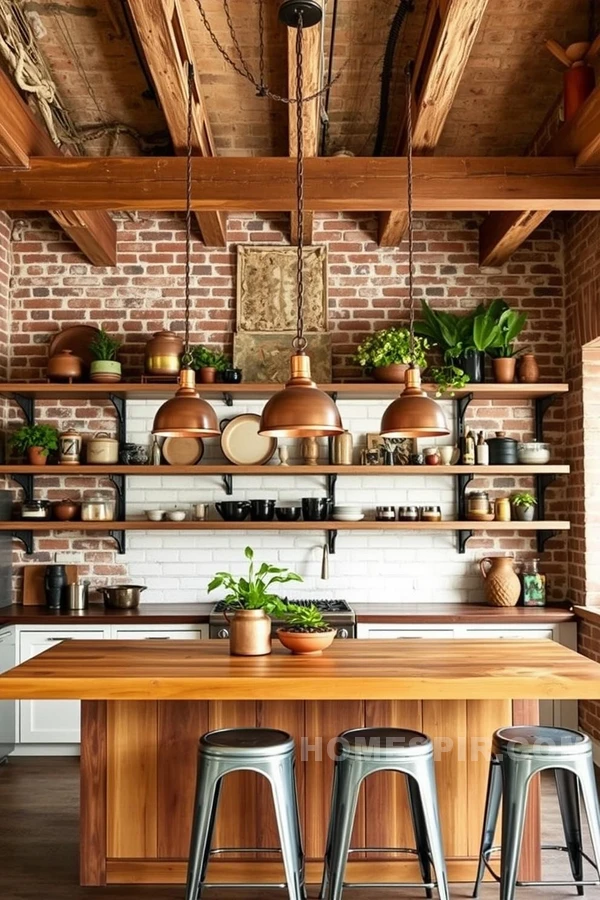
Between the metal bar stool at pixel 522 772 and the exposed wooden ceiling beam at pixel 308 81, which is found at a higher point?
the exposed wooden ceiling beam at pixel 308 81

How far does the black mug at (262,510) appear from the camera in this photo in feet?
17.9

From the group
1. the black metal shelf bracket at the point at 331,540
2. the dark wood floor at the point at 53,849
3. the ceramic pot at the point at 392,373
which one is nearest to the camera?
the dark wood floor at the point at 53,849

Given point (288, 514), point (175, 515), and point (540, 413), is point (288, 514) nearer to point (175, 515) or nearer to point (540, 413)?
point (175, 515)

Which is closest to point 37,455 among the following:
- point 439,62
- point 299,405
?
point 299,405

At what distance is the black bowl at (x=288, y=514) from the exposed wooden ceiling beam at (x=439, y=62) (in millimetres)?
2240

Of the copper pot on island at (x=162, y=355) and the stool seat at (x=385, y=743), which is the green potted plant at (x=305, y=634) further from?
the copper pot on island at (x=162, y=355)

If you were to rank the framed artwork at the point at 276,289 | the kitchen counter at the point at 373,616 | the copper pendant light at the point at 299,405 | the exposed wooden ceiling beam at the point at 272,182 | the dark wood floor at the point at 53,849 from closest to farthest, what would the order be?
the copper pendant light at the point at 299,405
the dark wood floor at the point at 53,849
the exposed wooden ceiling beam at the point at 272,182
the kitchen counter at the point at 373,616
the framed artwork at the point at 276,289

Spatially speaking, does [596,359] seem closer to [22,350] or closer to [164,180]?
[164,180]

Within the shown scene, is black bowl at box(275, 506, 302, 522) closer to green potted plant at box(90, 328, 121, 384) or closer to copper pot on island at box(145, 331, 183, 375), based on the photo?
copper pot on island at box(145, 331, 183, 375)

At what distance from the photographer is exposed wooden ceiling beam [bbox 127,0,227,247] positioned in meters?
3.31

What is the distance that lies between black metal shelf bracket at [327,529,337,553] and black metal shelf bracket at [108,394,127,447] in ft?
4.91

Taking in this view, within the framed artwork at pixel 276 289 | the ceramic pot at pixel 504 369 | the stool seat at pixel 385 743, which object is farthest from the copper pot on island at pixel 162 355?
the stool seat at pixel 385 743

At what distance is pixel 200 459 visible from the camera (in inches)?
226

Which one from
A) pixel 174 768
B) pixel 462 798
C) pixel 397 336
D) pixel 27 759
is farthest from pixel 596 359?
pixel 27 759
